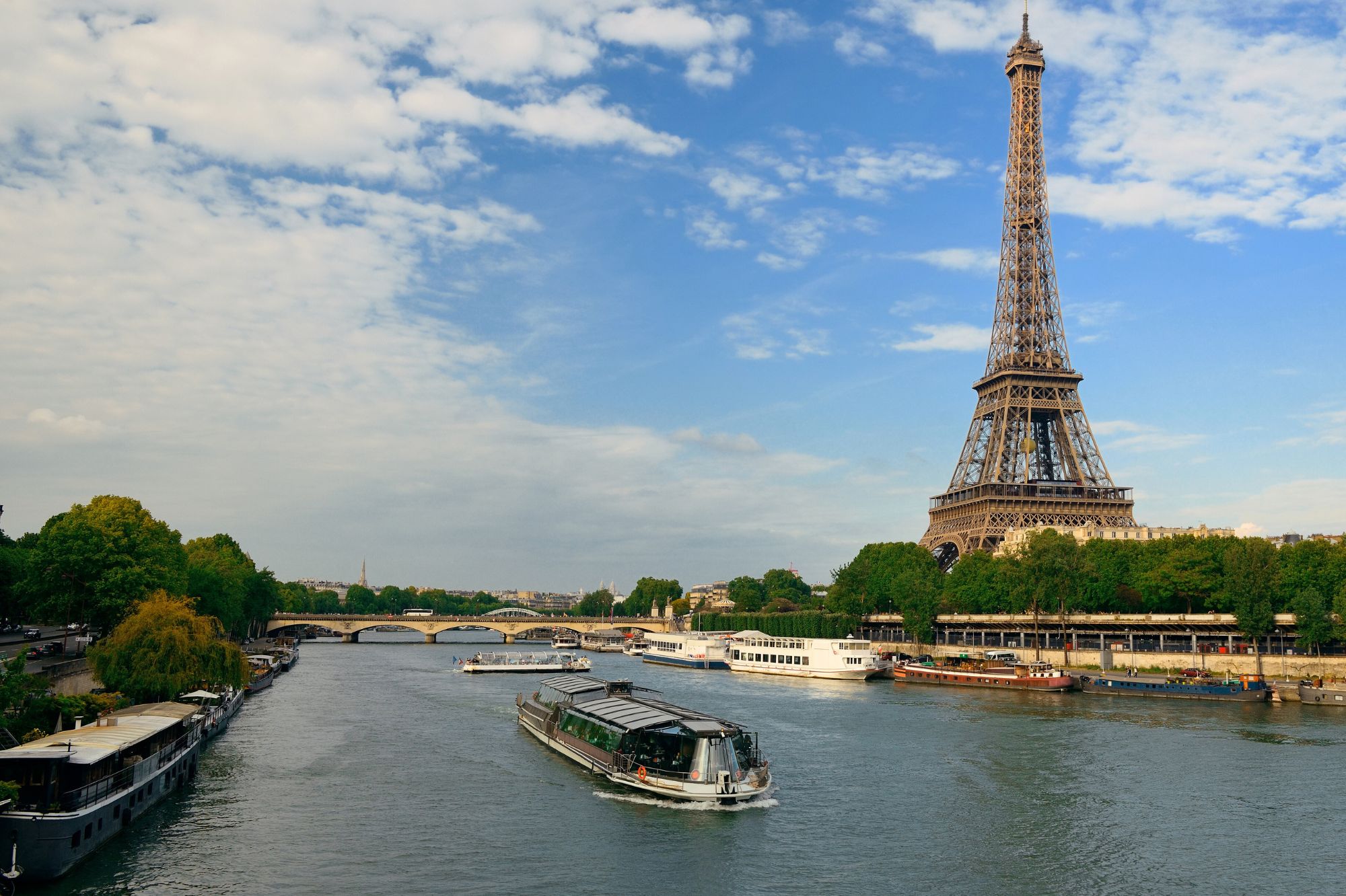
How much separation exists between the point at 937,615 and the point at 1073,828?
89.1 meters

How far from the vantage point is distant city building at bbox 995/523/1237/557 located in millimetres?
119250

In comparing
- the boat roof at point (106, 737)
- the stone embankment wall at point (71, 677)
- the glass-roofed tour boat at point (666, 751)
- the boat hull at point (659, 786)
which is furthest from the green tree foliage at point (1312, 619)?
the stone embankment wall at point (71, 677)

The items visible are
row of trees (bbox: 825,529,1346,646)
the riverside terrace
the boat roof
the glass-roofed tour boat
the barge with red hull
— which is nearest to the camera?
the boat roof

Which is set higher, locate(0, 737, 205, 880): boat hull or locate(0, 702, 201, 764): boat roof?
locate(0, 702, 201, 764): boat roof

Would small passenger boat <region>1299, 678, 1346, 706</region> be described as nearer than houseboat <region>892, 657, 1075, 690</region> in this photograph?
Yes

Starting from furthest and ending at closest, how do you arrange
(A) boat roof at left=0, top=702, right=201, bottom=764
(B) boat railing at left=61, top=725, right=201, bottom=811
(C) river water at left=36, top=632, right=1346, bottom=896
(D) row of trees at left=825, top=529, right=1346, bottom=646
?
(D) row of trees at left=825, top=529, right=1346, bottom=646 → (C) river water at left=36, top=632, right=1346, bottom=896 → (B) boat railing at left=61, top=725, right=201, bottom=811 → (A) boat roof at left=0, top=702, right=201, bottom=764

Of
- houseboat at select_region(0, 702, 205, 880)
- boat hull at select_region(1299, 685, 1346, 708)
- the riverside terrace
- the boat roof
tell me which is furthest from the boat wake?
the riverside terrace

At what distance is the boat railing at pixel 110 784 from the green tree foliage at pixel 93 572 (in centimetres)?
2955

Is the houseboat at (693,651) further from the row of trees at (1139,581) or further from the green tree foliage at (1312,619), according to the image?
the green tree foliage at (1312,619)

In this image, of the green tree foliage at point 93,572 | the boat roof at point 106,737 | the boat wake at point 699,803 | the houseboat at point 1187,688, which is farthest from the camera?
the houseboat at point 1187,688

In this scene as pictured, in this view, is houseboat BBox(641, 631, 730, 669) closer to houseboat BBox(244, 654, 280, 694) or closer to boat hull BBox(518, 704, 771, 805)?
houseboat BBox(244, 654, 280, 694)

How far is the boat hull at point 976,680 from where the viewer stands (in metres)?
88.8

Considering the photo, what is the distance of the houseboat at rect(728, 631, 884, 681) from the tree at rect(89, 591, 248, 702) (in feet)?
212

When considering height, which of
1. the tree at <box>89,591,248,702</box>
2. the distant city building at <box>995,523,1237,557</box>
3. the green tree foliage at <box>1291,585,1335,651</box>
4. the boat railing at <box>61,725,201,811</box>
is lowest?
the boat railing at <box>61,725,201,811</box>
